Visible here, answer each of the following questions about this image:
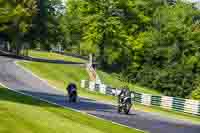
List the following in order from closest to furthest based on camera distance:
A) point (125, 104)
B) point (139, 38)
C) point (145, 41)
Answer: point (125, 104) → point (145, 41) → point (139, 38)

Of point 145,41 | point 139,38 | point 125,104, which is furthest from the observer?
point 139,38

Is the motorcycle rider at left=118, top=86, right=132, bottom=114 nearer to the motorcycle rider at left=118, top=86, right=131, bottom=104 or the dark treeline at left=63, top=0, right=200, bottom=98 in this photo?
the motorcycle rider at left=118, top=86, right=131, bottom=104

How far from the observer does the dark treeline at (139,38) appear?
285ft

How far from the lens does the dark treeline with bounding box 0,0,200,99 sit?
8700 cm

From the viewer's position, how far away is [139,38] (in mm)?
93312

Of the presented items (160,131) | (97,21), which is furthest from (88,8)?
(160,131)

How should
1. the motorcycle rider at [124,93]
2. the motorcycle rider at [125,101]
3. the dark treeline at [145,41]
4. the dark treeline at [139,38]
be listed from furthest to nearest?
1. the dark treeline at [145,41]
2. the dark treeline at [139,38]
3. the motorcycle rider at [125,101]
4. the motorcycle rider at [124,93]

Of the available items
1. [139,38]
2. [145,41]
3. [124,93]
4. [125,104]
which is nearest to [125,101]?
[125,104]

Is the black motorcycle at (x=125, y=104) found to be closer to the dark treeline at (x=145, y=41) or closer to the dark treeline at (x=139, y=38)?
the dark treeline at (x=139, y=38)

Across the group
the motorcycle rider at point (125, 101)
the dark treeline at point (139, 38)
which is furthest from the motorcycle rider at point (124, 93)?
→ the dark treeline at point (139, 38)

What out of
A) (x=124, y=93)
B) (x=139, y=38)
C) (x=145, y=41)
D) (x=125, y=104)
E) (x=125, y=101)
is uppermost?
(x=139, y=38)

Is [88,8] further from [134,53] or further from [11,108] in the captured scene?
[11,108]

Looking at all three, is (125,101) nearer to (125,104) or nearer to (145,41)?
(125,104)

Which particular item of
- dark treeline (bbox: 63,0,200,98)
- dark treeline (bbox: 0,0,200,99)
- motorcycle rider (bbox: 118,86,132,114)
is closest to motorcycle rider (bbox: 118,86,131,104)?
motorcycle rider (bbox: 118,86,132,114)
